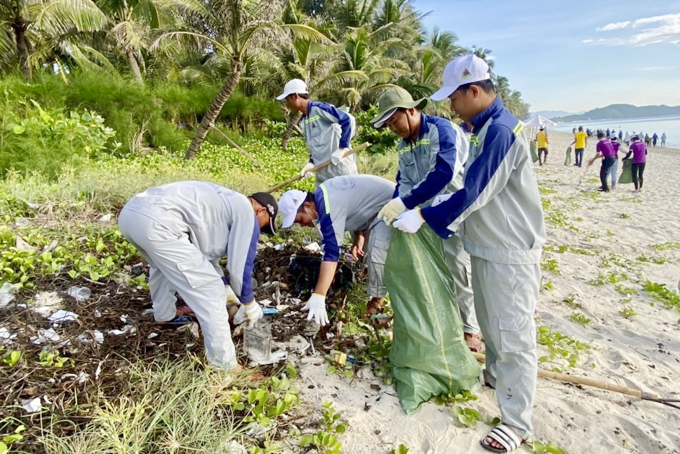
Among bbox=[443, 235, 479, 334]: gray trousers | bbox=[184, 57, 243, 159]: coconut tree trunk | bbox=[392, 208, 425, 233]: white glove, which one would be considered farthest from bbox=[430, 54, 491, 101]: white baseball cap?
bbox=[184, 57, 243, 159]: coconut tree trunk

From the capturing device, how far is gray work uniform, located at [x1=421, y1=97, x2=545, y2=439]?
74.5 inches

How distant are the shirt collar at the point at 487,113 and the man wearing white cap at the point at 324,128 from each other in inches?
103

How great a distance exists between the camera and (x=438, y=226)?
6.83ft

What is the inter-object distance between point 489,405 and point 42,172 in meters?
6.52

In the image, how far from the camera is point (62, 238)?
3783 millimetres

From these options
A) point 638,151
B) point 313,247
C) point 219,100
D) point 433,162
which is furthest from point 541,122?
point 433,162

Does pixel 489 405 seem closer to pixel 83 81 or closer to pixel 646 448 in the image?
pixel 646 448

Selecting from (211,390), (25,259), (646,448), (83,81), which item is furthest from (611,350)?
(83,81)

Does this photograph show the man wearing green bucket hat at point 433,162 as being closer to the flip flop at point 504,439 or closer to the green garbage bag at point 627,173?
the flip flop at point 504,439

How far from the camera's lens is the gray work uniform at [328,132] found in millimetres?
4582

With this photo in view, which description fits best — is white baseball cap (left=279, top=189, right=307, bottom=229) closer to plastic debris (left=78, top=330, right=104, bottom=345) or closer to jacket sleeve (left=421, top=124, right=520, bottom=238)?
jacket sleeve (left=421, top=124, right=520, bottom=238)

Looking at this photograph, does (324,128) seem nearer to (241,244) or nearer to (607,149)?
(241,244)

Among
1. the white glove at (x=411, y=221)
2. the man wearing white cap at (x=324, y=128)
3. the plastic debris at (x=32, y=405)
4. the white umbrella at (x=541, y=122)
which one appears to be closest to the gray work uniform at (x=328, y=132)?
the man wearing white cap at (x=324, y=128)

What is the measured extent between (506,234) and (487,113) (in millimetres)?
585
